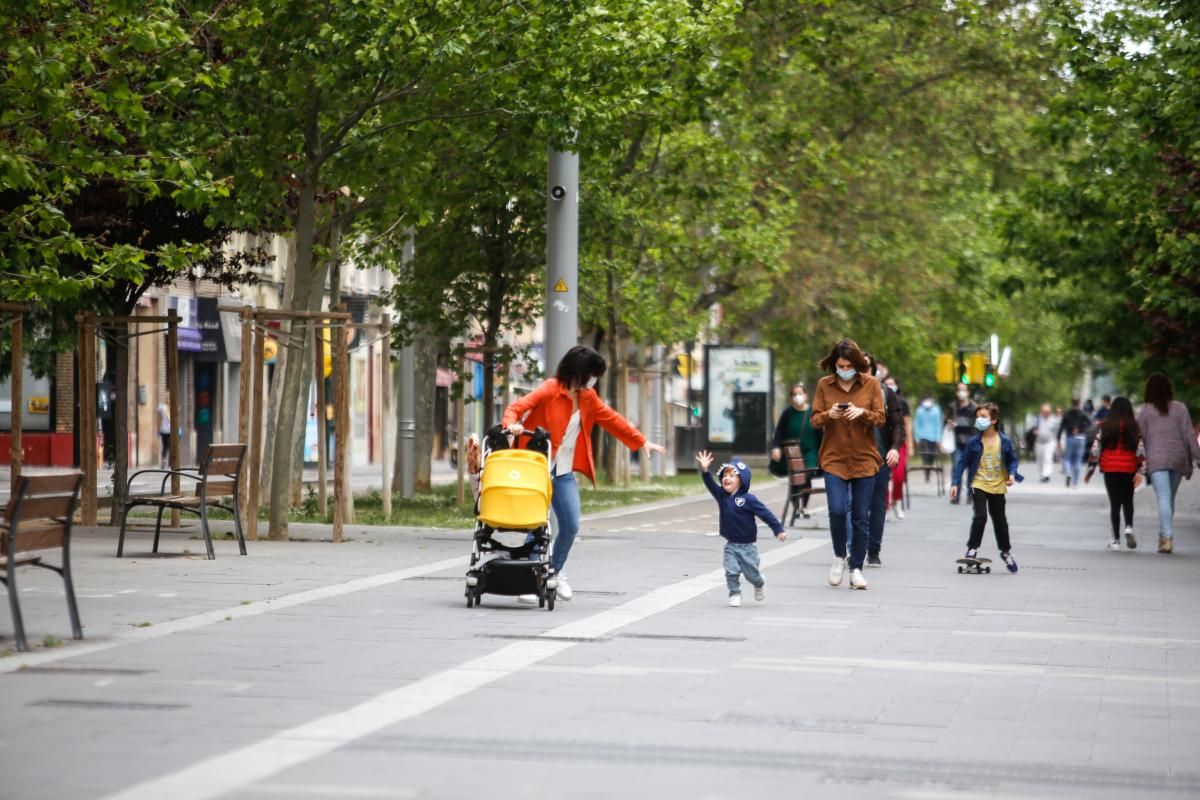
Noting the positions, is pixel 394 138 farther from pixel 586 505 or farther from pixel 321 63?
pixel 586 505

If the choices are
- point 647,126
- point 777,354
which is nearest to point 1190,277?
point 647,126

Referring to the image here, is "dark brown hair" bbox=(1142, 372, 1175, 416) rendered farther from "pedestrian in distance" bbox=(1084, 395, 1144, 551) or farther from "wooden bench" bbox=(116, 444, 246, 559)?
"wooden bench" bbox=(116, 444, 246, 559)

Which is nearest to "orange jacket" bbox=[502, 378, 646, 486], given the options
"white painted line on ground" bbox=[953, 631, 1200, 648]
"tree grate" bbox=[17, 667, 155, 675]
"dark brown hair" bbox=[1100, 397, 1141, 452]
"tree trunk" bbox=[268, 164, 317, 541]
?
"white painted line on ground" bbox=[953, 631, 1200, 648]

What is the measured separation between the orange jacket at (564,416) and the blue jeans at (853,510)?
2256mm

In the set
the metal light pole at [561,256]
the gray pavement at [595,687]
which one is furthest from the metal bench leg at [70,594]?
the metal light pole at [561,256]

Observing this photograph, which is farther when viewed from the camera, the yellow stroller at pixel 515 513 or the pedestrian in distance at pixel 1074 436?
the pedestrian in distance at pixel 1074 436

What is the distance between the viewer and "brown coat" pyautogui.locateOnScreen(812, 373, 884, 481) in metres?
15.8

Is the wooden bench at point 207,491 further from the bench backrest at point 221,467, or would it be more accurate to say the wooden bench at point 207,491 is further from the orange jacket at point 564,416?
the orange jacket at point 564,416

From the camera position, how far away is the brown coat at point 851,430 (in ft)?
51.7

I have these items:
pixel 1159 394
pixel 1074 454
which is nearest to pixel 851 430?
pixel 1159 394

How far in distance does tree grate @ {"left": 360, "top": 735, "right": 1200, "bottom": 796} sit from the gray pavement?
0.02 meters

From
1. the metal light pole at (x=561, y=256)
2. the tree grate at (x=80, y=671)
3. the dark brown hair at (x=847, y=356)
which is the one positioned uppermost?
the metal light pole at (x=561, y=256)

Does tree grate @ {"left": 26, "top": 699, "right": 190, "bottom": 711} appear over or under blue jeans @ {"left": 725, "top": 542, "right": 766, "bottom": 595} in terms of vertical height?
under

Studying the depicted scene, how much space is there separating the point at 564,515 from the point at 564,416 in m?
0.67
